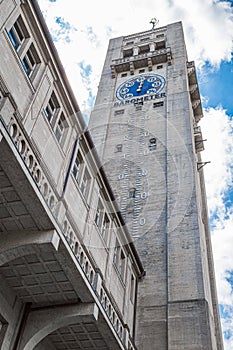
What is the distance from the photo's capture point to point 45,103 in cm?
1580

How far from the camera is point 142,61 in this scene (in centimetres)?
4588

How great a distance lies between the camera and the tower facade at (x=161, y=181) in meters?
22.5

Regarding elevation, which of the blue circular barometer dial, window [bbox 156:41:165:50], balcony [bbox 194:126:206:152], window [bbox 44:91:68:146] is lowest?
window [bbox 44:91:68:146]

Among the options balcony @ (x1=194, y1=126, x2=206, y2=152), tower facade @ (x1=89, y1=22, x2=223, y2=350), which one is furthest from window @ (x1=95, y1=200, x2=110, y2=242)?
balcony @ (x1=194, y1=126, x2=206, y2=152)

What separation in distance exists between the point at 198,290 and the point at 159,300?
2192 mm

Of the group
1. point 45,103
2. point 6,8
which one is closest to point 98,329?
point 45,103

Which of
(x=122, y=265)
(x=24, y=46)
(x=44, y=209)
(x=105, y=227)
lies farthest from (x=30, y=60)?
(x=122, y=265)

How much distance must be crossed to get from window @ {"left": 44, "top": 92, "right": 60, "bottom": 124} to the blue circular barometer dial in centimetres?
2523

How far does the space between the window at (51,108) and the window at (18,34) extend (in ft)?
7.59

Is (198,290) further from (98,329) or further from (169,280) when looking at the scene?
(98,329)

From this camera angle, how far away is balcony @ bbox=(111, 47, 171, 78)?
45750 mm

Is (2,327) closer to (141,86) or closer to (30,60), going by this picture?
(30,60)

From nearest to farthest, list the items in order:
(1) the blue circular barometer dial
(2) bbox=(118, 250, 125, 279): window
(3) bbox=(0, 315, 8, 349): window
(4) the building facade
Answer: (4) the building facade < (3) bbox=(0, 315, 8, 349): window < (2) bbox=(118, 250, 125, 279): window < (1) the blue circular barometer dial

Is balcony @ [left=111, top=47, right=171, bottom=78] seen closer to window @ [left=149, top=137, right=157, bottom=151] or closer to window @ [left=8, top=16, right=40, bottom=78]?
window @ [left=149, top=137, right=157, bottom=151]
